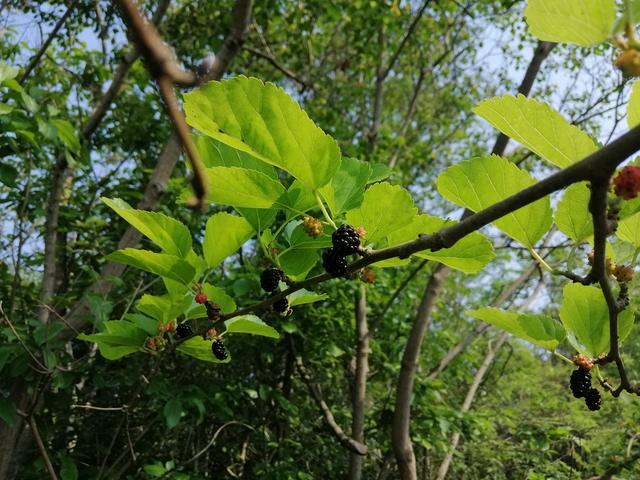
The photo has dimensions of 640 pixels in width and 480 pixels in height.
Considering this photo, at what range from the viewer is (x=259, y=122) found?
0.44m

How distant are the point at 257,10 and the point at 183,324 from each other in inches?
139

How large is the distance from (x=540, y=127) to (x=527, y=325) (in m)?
0.23

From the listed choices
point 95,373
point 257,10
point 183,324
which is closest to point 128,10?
point 183,324

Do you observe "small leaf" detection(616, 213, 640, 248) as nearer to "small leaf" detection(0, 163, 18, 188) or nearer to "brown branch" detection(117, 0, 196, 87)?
"brown branch" detection(117, 0, 196, 87)

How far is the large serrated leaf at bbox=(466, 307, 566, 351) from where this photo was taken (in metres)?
0.56

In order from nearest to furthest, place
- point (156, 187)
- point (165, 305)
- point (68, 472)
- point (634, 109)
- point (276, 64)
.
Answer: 1. point (634, 109)
2. point (165, 305)
3. point (68, 472)
4. point (156, 187)
5. point (276, 64)

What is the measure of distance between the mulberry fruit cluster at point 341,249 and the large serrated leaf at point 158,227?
180 millimetres

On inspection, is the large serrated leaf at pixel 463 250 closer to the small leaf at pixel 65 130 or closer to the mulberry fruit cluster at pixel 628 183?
the mulberry fruit cluster at pixel 628 183

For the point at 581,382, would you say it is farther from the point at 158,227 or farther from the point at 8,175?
the point at 8,175

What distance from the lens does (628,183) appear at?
1.18 ft

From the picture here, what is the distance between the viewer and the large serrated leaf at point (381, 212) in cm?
50

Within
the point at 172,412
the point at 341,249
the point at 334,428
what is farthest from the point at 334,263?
the point at 334,428

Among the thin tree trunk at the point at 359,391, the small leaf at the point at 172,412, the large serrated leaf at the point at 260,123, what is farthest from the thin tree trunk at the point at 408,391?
the large serrated leaf at the point at 260,123

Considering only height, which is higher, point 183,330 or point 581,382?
point 183,330
